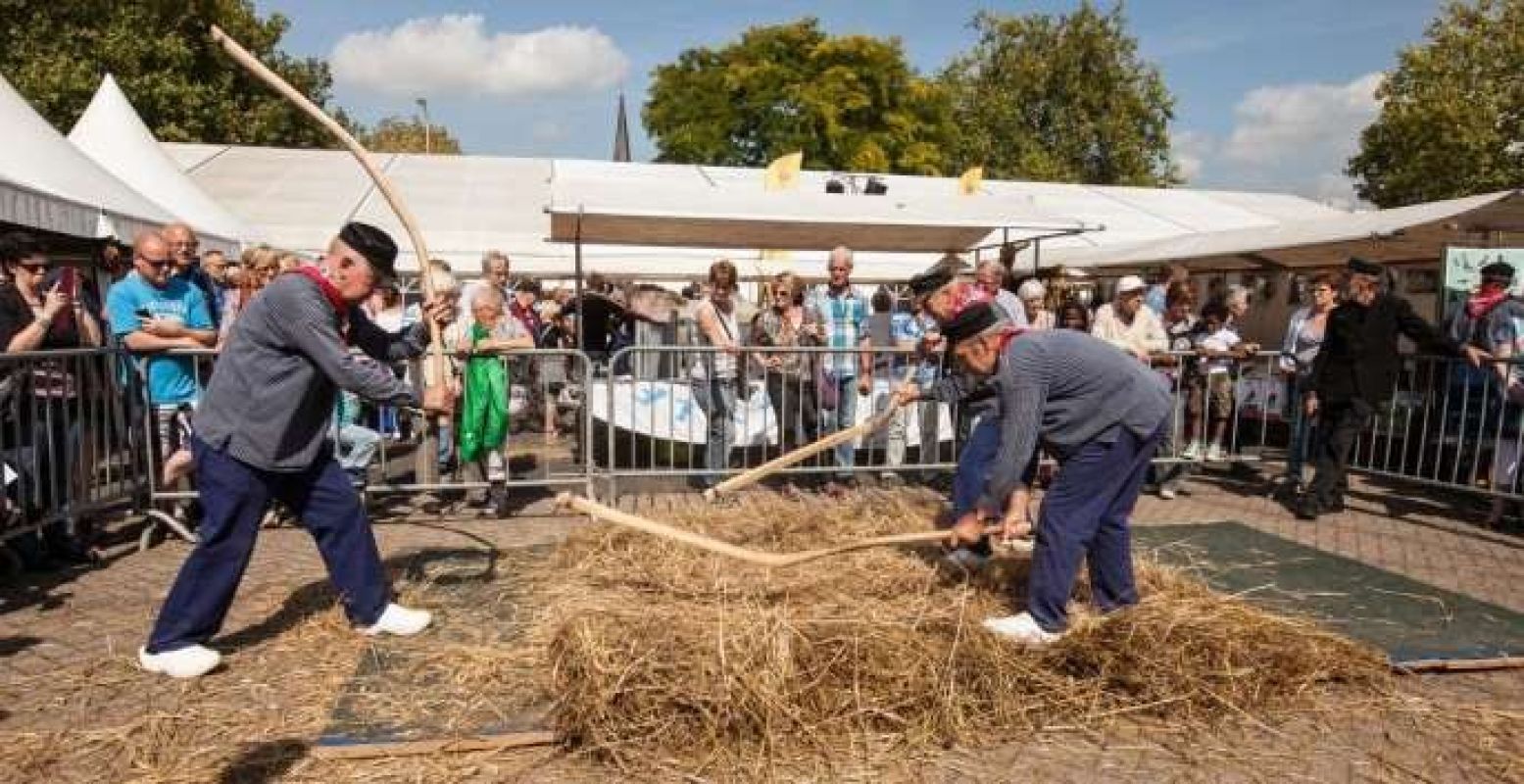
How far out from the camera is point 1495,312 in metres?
6.88

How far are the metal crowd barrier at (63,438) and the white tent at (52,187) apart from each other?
7.55 feet

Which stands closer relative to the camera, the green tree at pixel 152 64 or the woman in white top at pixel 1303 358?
the woman in white top at pixel 1303 358

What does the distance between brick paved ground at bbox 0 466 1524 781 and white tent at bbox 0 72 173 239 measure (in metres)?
3.42

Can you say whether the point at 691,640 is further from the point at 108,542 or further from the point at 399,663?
the point at 108,542

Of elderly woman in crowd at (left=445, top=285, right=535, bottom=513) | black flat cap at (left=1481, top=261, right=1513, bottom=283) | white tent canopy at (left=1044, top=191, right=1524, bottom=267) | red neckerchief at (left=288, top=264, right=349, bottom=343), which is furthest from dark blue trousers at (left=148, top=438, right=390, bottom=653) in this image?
white tent canopy at (left=1044, top=191, right=1524, bottom=267)

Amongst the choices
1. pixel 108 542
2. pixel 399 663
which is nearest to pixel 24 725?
pixel 399 663

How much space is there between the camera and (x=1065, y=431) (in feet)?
12.8

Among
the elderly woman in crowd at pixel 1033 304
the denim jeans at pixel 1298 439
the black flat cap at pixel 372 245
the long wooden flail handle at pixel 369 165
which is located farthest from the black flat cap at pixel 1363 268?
the black flat cap at pixel 372 245

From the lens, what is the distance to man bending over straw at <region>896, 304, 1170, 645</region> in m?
3.73

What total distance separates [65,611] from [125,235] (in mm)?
5799

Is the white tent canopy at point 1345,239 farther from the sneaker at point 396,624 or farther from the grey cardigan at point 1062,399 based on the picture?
the sneaker at point 396,624

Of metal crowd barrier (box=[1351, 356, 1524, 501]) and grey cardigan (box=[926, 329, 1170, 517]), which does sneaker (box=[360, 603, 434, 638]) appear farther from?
metal crowd barrier (box=[1351, 356, 1524, 501])

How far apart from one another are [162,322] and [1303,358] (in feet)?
28.1

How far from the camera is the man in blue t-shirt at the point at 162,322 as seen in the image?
571 cm
